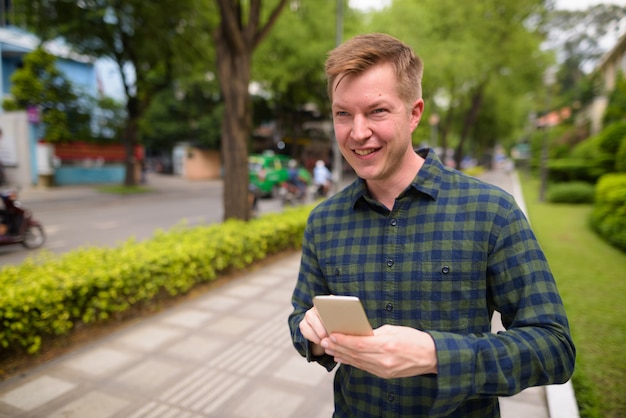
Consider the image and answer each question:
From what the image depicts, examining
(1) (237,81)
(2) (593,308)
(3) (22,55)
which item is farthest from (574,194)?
(3) (22,55)

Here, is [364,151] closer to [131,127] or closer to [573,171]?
[573,171]

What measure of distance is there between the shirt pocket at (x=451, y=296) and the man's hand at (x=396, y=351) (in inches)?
9.1

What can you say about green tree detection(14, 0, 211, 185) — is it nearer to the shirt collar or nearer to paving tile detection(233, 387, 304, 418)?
paving tile detection(233, 387, 304, 418)

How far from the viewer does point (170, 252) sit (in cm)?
551

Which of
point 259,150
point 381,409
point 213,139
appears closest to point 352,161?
point 381,409

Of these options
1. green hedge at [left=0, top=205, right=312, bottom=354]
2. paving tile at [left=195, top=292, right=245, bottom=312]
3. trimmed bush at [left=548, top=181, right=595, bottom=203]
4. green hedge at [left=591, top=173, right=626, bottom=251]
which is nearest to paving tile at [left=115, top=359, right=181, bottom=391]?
green hedge at [left=0, top=205, right=312, bottom=354]

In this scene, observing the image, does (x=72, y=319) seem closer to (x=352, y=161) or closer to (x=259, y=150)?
(x=352, y=161)

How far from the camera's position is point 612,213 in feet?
27.1

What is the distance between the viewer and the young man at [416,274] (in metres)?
1.00

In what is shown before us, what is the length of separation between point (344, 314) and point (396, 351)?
145mm

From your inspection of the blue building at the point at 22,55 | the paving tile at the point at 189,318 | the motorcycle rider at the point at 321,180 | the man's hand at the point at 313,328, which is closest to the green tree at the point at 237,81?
the paving tile at the point at 189,318

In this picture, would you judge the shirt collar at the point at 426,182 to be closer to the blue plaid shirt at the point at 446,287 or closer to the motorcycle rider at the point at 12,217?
the blue plaid shirt at the point at 446,287

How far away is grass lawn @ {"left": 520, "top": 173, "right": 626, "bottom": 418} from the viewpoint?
327 cm

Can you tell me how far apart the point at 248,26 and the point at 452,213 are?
733 centimetres
